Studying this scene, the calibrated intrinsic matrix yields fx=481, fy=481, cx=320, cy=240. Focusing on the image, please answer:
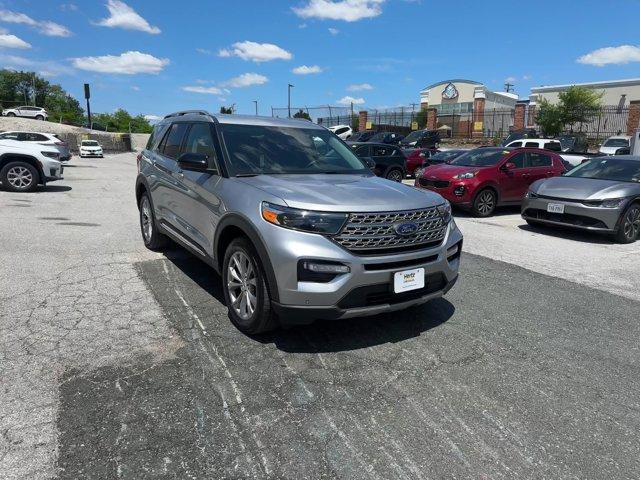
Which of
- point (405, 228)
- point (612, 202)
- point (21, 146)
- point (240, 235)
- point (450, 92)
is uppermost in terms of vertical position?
point (450, 92)

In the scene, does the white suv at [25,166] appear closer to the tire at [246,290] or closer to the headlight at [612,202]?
the tire at [246,290]

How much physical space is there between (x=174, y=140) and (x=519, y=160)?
8236 millimetres

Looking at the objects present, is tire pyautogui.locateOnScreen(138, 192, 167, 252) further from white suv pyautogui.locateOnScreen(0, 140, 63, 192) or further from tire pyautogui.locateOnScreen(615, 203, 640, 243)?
white suv pyautogui.locateOnScreen(0, 140, 63, 192)

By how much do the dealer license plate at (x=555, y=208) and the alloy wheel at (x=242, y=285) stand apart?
6324mm

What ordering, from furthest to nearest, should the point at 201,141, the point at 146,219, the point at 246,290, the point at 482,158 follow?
the point at 482,158
the point at 146,219
the point at 201,141
the point at 246,290

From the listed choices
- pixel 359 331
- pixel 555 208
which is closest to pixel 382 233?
pixel 359 331

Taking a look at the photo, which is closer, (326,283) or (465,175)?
(326,283)

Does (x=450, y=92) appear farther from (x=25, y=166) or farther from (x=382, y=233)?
(x=382, y=233)

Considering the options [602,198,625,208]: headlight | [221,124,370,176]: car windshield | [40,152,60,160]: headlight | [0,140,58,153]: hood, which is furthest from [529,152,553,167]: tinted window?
[0,140,58,153]: hood

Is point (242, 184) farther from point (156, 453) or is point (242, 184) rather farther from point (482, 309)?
point (482, 309)

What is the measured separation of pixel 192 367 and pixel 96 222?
20.3 ft

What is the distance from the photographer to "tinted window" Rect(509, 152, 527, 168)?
10.8 m

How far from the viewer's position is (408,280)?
3488 mm

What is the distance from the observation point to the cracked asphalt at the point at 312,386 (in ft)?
8.01
